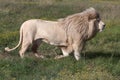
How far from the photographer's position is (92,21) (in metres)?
11.9

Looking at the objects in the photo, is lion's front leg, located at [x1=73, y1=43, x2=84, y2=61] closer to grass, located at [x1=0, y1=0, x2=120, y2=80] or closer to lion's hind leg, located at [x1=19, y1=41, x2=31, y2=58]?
grass, located at [x1=0, y1=0, x2=120, y2=80]

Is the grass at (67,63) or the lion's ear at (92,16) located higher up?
the lion's ear at (92,16)

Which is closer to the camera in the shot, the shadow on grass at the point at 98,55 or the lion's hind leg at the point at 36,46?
the lion's hind leg at the point at 36,46

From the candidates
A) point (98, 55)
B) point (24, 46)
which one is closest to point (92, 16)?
point (98, 55)

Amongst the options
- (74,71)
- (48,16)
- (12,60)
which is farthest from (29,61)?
(48,16)

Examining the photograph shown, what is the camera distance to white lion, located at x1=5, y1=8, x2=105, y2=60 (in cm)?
1176

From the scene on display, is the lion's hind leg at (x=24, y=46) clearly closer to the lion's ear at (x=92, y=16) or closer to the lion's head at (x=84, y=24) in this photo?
the lion's head at (x=84, y=24)

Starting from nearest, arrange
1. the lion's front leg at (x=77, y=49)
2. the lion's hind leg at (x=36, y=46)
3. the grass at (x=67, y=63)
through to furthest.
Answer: the grass at (x=67, y=63), the lion's front leg at (x=77, y=49), the lion's hind leg at (x=36, y=46)

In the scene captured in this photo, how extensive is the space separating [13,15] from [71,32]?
12833 millimetres

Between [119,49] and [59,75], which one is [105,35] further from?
[59,75]

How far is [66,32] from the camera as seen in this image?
38.8 feet

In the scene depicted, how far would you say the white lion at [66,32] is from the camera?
11758 millimetres

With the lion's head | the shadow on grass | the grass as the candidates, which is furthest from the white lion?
the shadow on grass

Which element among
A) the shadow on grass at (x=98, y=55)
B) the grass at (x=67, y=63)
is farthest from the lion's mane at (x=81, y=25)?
the shadow on grass at (x=98, y=55)
